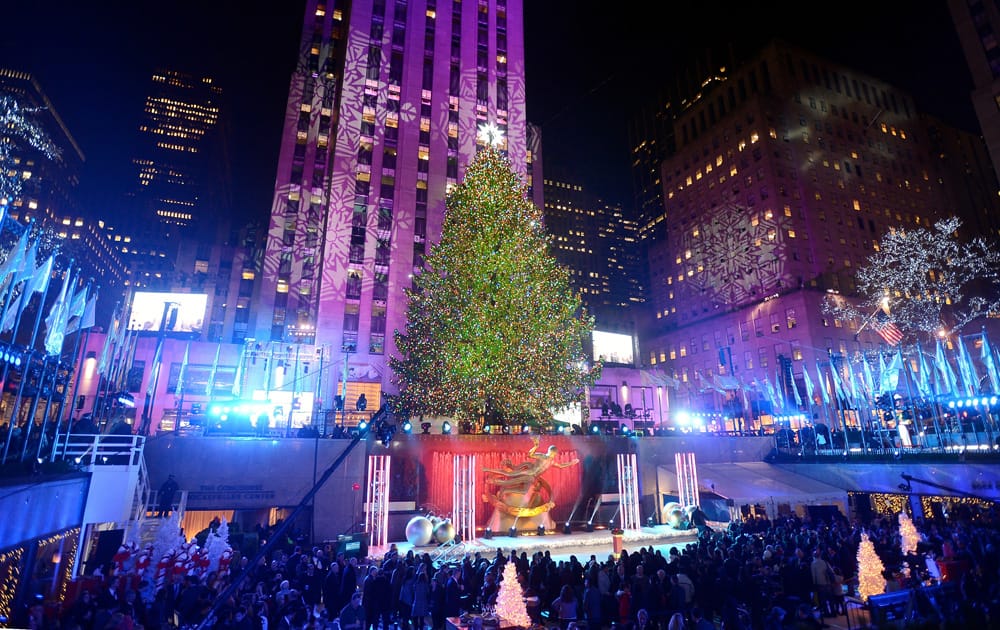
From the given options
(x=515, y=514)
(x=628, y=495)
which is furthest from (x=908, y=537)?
(x=515, y=514)

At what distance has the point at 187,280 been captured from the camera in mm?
77812

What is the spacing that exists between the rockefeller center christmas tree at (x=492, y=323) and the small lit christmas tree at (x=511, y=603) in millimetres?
14488

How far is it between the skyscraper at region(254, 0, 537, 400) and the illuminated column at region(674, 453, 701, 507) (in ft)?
76.2

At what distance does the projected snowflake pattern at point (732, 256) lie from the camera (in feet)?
209

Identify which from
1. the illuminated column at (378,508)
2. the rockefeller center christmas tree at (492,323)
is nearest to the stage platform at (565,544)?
the illuminated column at (378,508)

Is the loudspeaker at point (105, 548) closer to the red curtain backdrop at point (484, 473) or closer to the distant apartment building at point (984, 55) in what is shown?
the red curtain backdrop at point (484, 473)

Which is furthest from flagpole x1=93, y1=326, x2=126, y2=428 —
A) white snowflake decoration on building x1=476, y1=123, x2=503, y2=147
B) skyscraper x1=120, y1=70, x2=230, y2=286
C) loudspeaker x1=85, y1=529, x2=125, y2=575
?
skyscraper x1=120, y1=70, x2=230, y2=286

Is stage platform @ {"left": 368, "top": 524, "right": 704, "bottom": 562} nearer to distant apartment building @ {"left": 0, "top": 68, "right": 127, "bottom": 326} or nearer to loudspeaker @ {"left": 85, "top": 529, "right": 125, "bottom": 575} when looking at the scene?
loudspeaker @ {"left": 85, "top": 529, "right": 125, "bottom": 575}

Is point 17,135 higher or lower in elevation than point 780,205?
higher

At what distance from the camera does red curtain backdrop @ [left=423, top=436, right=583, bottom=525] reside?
21734 millimetres

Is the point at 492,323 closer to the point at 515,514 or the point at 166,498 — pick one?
the point at 515,514

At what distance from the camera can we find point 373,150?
4531cm

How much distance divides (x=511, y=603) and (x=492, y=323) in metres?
16.4

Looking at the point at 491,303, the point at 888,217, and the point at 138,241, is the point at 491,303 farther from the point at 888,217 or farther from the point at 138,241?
the point at 138,241
